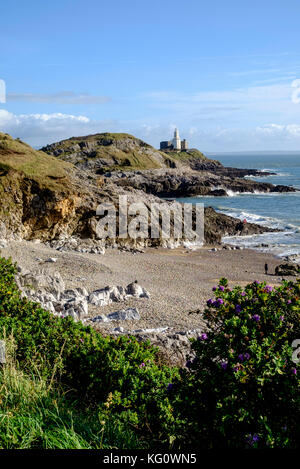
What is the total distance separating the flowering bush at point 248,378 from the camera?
11.7 feet

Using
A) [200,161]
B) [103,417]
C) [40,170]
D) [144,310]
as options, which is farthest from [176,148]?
[103,417]

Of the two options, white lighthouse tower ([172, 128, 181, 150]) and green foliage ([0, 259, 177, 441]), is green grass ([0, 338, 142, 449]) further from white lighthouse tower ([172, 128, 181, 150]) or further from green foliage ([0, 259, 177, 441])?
white lighthouse tower ([172, 128, 181, 150])

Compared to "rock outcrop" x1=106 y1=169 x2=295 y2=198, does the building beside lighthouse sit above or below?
above

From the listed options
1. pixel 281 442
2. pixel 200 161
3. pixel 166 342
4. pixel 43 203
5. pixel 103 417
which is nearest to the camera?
pixel 281 442

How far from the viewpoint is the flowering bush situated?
11.7 ft

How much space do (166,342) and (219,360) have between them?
4972 millimetres

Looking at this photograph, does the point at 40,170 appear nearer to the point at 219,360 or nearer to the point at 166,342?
the point at 166,342

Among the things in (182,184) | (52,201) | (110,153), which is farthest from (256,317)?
(110,153)

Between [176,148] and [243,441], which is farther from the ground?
[176,148]

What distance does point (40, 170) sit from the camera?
27156 millimetres

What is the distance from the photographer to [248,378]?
11.8 ft

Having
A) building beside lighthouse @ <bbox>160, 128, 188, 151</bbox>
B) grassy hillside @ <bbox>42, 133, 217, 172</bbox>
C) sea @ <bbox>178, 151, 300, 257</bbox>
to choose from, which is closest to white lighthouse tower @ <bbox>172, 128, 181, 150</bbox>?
building beside lighthouse @ <bbox>160, 128, 188, 151</bbox>

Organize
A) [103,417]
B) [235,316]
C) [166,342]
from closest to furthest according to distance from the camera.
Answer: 1. [235,316]
2. [103,417]
3. [166,342]

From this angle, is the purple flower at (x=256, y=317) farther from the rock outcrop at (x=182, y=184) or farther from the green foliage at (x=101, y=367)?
the rock outcrop at (x=182, y=184)
